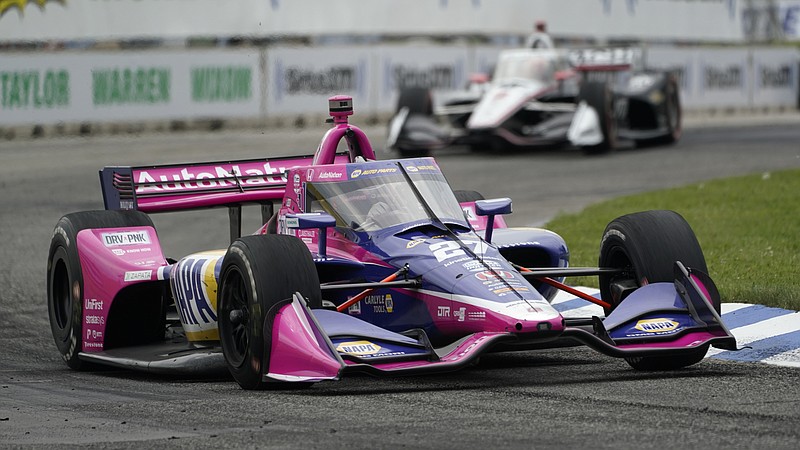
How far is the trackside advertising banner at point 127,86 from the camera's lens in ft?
69.5

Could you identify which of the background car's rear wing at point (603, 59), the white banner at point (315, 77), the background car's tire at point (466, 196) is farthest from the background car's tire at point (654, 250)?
the white banner at point (315, 77)

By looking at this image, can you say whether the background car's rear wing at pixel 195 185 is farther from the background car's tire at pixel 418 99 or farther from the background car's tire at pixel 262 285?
the background car's tire at pixel 418 99

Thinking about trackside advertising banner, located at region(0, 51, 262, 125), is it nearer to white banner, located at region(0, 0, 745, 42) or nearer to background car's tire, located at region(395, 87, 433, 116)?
white banner, located at region(0, 0, 745, 42)

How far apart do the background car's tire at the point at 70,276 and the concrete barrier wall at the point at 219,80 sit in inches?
485

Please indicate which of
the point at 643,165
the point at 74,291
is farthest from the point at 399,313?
the point at 643,165

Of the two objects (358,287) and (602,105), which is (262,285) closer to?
(358,287)

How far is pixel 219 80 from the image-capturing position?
2348 centimetres

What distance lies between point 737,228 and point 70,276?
18.8 ft

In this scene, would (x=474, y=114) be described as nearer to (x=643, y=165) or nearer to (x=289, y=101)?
(x=643, y=165)

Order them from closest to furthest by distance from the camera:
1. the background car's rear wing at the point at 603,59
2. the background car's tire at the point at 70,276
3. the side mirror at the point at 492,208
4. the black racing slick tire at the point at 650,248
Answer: the black racing slick tire at the point at 650,248 < the side mirror at the point at 492,208 < the background car's tire at the point at 70,276 < the background car's rear wing at the point at 603,59

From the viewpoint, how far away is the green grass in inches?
370

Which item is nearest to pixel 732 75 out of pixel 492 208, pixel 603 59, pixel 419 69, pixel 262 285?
pixel 419 69

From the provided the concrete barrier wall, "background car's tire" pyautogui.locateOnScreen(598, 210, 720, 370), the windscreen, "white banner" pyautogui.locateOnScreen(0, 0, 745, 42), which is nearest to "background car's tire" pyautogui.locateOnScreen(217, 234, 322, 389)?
the windscreen

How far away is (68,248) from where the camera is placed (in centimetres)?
895
